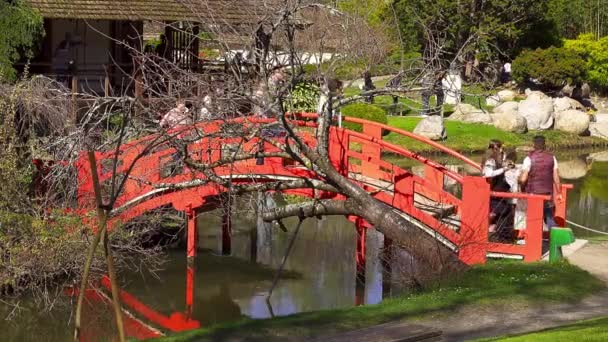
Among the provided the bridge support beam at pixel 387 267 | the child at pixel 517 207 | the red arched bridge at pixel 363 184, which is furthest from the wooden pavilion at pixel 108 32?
the child at pixel 517 207

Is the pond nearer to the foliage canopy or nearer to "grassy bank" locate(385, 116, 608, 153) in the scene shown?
the foliage canopy

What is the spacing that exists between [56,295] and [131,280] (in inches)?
91.3

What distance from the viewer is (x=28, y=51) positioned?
81.0 feet

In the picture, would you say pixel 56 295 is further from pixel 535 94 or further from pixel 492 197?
pixel 535 94

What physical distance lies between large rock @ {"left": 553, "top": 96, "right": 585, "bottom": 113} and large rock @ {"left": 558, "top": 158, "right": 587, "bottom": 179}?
552cm

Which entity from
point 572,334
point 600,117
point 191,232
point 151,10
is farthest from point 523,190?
point 600,117

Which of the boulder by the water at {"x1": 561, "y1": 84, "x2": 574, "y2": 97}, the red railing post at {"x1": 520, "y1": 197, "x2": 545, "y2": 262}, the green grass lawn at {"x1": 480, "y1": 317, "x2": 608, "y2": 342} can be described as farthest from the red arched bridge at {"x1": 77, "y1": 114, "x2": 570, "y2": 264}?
the boulder by the water at {"x1": 561, "y1": 84, "x2": 574, "y2": 97}

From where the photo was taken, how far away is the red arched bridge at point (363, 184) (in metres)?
16.0

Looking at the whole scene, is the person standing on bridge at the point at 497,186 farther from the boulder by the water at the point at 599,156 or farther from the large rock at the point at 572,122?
the large rock at the point at 572,122

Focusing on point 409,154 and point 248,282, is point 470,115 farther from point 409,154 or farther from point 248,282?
point 409,154

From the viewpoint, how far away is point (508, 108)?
42.3 metres

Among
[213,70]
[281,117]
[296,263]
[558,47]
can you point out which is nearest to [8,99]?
[281,117]

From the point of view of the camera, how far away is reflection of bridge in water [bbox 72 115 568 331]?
16.1m

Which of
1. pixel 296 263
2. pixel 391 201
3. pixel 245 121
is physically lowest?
pixel 296 263
